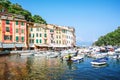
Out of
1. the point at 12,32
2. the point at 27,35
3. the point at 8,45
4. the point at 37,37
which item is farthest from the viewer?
the point at 37,37

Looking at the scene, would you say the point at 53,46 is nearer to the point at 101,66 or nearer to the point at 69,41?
the point at 69,41

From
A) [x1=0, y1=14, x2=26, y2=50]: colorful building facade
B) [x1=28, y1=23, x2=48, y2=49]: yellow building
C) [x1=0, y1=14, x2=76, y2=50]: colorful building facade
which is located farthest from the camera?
[x1=28, y1=23, x2=48, y2=49]: yellow building

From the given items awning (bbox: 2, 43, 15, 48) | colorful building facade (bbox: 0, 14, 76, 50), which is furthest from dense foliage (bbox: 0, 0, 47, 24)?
awning (bbox: 2, 43, 15, 48)

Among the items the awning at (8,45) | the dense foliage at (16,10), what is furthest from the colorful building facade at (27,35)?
the dense foliage at (16,10)

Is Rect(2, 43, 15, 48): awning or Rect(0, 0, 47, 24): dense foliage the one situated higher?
Rect(0, 0, 47, 24): dense foliage

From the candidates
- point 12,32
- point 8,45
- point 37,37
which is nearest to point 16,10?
point 37,37

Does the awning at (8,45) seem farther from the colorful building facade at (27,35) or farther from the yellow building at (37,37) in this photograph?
the yellow building at (37,37)

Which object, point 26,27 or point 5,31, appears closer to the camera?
point 5,31

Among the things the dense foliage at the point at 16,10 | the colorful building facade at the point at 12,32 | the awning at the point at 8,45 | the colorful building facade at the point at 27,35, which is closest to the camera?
the awning at the point at 8,45

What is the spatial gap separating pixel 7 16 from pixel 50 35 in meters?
24.6

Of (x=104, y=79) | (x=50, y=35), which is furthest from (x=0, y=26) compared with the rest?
(x=104, y=79)

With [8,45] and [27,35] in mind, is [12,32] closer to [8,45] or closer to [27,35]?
[8,45]

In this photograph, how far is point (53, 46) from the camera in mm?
114750

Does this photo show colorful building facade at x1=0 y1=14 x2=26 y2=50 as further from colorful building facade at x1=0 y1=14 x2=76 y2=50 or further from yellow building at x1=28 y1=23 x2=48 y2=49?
yellow building at x1=28 y1=23 x2=48 y2=49
